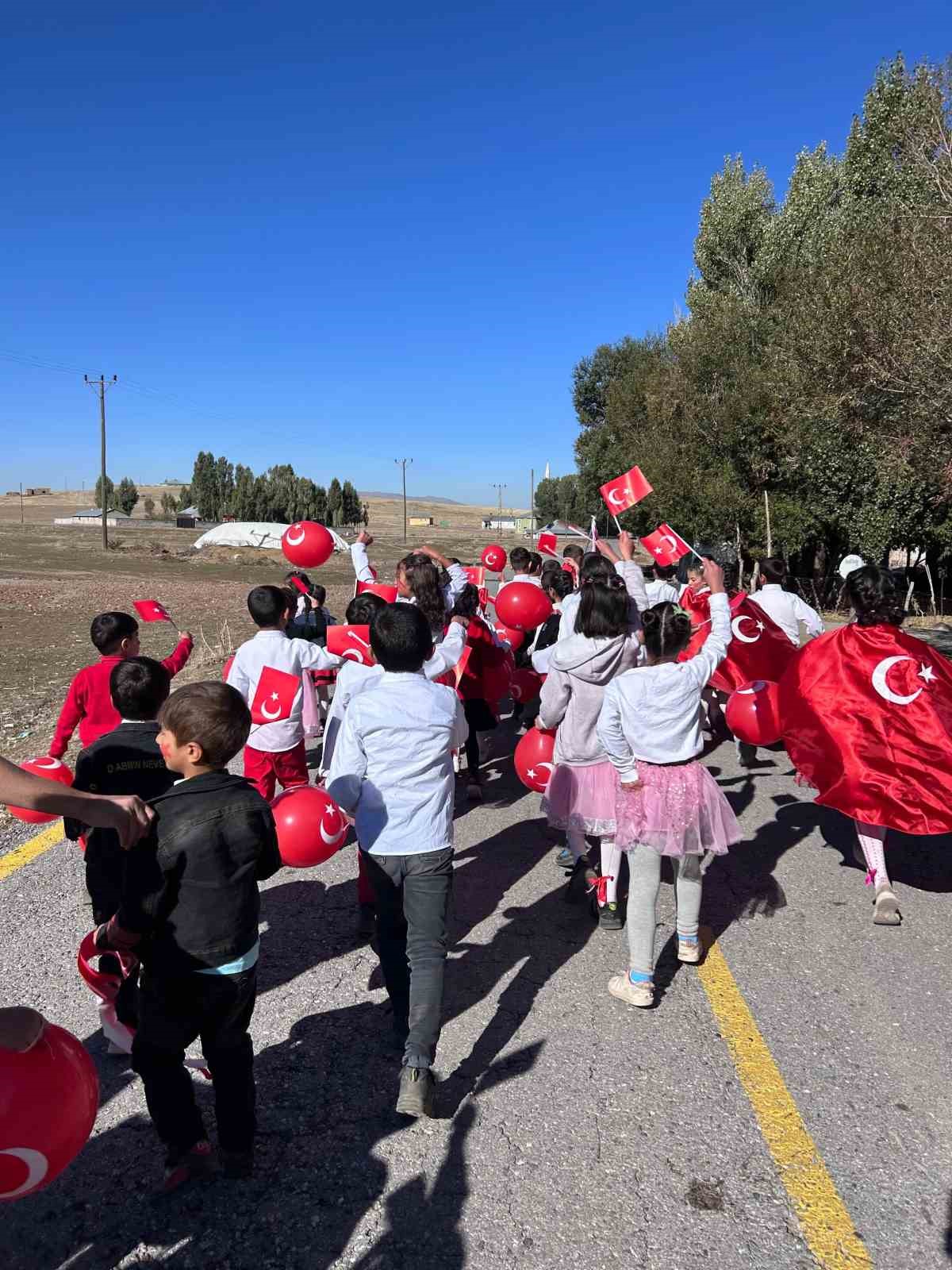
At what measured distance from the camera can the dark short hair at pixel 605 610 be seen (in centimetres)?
426

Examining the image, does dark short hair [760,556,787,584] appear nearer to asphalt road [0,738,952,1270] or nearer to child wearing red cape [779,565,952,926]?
child wearing red cape [779,565,952,926]

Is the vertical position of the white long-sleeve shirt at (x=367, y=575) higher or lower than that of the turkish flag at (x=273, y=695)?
higher

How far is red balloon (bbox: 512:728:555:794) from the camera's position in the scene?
5.28 meters

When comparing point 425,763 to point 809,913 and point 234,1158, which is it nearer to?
point 234,1158

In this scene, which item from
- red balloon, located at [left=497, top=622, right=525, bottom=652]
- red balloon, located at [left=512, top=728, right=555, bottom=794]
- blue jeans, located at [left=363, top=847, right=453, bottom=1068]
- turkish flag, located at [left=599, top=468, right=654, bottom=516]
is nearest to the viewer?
blue jeans, located at [left=363, top=847, right=453, bottom=1068]

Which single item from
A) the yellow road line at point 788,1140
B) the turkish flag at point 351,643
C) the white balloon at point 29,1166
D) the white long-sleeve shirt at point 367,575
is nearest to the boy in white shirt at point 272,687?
the turkish flag at point 351,643

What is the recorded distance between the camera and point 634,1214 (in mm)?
2533

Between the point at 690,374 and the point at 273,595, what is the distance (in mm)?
22050

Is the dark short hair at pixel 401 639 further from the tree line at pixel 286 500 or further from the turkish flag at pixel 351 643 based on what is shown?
the tree line at pixel 286 500

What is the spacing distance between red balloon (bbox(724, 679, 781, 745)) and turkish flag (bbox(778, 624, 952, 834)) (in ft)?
1.67

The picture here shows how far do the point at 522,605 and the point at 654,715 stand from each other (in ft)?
10.0

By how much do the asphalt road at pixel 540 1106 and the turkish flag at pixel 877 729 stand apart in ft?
1.93

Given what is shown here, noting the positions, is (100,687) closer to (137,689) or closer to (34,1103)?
(137,689)

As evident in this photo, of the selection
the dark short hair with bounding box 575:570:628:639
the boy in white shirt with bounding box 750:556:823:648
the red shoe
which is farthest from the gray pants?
the boy in white shirt with bounding box 750:556:823:648
